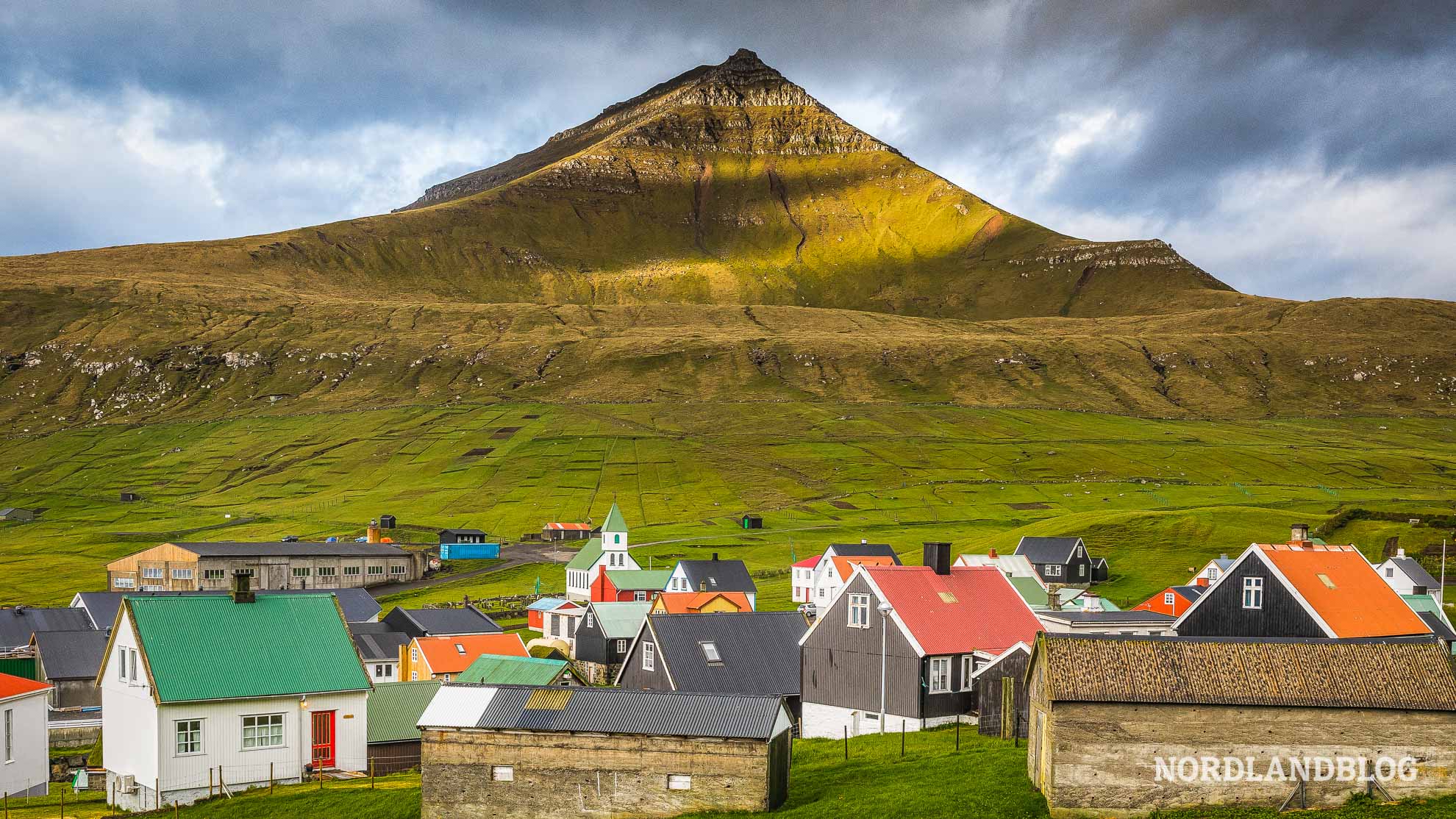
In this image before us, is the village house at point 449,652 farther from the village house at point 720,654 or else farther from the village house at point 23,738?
the village house at point 23,738

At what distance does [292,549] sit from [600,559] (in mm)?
36183

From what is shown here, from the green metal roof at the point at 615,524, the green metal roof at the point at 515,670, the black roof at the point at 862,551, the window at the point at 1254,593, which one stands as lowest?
the green metal roof at the point at 515,670

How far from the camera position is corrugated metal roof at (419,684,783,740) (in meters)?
31.2

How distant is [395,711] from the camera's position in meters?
48.2

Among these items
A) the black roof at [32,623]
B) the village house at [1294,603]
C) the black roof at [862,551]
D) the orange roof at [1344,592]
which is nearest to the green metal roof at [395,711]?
the village house at [1294,603]

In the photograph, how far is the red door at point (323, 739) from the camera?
134 feet

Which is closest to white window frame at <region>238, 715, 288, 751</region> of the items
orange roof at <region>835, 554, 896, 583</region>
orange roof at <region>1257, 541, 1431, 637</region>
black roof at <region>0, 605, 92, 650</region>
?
orange roof at <region>1257, 541, 1431, 637</region>

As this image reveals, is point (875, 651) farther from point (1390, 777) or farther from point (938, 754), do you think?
point (1390, 777)

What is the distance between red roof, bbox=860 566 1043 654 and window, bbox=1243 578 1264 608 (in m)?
7.80

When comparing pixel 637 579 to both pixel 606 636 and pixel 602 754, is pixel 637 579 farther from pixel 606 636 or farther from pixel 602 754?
pixel 602 754

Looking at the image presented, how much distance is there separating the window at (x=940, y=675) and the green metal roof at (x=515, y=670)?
63.0ft

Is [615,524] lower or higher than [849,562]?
higher

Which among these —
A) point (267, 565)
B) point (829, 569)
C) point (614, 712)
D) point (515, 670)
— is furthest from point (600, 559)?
point (614, 712)

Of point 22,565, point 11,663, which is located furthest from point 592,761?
point 22,565
